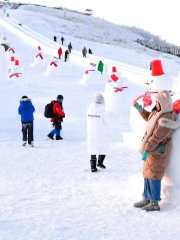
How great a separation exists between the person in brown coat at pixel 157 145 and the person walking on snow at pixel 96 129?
76.5 inches

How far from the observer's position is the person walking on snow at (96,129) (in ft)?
21.2

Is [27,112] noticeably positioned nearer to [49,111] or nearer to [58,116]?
[49,111]

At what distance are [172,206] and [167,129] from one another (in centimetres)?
90

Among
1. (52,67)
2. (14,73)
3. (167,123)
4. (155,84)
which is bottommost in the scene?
(167,123)

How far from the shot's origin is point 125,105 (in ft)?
43.0

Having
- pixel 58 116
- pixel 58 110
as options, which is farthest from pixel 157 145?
pixel 58 116

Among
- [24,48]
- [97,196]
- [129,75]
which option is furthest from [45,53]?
[97,196]

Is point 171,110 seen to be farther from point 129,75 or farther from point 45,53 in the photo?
point 45,53

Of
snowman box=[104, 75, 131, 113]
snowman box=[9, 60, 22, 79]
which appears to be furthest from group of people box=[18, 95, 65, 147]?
snowman box=[9, 60, 22, 79]

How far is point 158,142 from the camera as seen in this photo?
4.30 metres

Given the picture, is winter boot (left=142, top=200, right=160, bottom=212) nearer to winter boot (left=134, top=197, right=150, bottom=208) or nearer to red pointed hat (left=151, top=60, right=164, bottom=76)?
winter boot (left=134, top=197, right=150, bottom=208)

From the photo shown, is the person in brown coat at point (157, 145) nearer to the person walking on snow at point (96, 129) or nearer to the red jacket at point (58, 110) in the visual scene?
the person walking on snow at point (96, 129)

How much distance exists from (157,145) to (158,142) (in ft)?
0.12

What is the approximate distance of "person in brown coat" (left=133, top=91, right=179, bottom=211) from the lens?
4.29 meters
